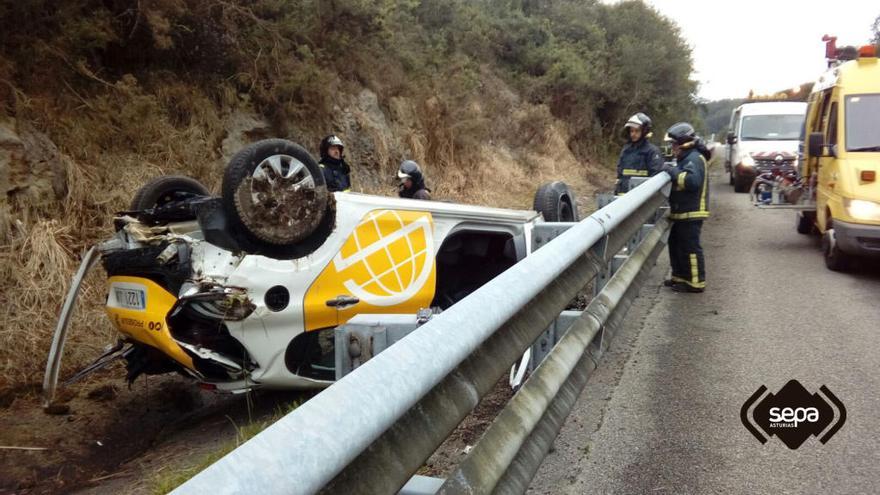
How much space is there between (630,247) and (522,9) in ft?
58.6

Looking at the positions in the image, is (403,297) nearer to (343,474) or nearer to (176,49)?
(343,474)

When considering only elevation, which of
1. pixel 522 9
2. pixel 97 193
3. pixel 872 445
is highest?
pixel 522 9

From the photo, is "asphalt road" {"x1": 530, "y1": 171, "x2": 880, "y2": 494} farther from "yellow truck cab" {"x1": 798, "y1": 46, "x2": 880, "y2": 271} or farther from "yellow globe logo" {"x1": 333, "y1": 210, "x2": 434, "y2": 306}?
"yellow globe logo" {"x1": 333, "y1": 210, "x2": 434, "y2": 306}

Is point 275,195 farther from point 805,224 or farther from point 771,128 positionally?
point 771,128

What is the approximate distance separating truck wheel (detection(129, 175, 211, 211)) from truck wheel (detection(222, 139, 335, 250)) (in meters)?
1.04

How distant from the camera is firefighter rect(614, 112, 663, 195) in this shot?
732cm

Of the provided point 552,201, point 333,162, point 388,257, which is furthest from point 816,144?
point 388,257

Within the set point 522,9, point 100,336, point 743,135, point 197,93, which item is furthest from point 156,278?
point 522,9

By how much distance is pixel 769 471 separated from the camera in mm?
2539

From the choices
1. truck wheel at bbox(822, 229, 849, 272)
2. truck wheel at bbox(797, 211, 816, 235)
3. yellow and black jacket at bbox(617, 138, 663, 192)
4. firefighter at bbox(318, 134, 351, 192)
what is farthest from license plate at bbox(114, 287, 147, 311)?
truck wheel at bbox(797, 211, 816, 235)

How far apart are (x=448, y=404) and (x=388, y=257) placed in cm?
223

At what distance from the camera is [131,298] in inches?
138

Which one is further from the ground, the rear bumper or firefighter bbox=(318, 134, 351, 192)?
firefighter bbox=(318, 134, 351, 192)

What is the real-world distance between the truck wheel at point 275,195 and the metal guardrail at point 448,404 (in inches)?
56.7
